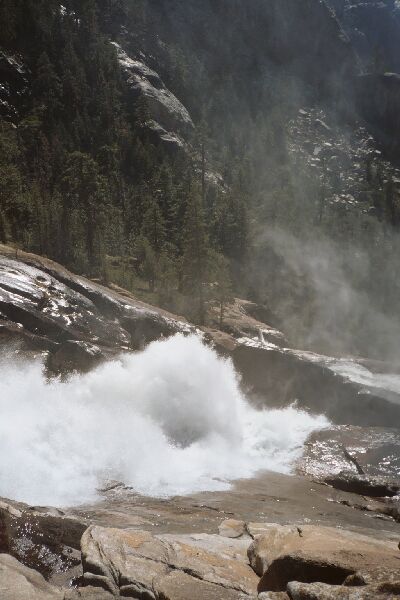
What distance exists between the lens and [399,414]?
25828 millimetres

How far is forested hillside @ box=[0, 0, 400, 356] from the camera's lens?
1996 inches

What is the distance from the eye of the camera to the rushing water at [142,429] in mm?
15523

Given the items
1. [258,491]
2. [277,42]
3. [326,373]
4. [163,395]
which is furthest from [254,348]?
[277,42]

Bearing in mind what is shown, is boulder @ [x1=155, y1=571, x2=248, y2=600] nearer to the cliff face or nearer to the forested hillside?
the forested hillside

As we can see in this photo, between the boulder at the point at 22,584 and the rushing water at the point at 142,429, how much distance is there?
5317 millimetres

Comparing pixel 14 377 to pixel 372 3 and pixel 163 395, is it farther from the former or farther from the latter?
pixel 372 3

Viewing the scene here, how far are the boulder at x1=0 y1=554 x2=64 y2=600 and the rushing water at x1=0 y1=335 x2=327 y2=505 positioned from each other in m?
5.32

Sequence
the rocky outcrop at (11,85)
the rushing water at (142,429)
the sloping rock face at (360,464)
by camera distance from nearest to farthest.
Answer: the rushing water at (142,429), the sloping rock face at (360,464), the rocky outcrop at (11,85)

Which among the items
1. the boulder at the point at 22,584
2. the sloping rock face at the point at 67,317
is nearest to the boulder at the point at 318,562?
the boulder at the point at 22,584

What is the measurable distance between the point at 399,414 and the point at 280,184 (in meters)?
70.9

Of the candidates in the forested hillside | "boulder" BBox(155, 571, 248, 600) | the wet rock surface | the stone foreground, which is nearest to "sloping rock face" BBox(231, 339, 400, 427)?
the forested hillside

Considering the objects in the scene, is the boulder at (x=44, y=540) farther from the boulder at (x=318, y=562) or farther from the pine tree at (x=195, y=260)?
the pine tree at (x=195, y=260)

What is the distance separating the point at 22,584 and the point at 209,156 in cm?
A: 9265

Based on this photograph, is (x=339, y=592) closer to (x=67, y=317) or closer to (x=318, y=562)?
(x=318, y=562)
